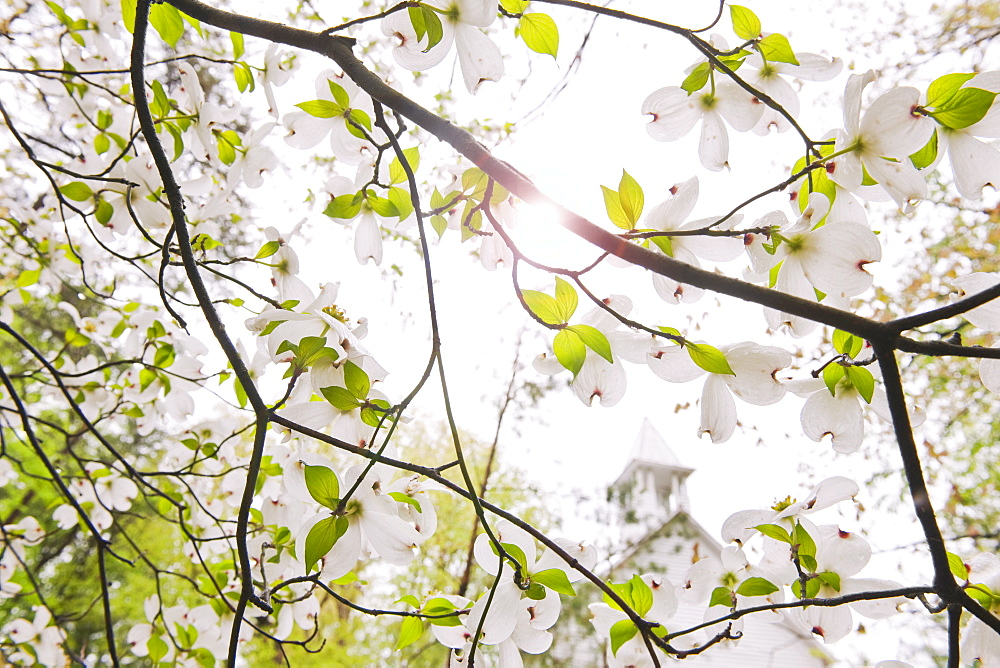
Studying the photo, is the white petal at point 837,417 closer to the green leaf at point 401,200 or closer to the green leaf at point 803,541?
the green leaf at point 803,541

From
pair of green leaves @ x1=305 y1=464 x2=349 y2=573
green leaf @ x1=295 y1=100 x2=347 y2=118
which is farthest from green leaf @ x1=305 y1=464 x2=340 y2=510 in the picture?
green leaf @ x1=295 y1=100 x2=347 y2=118

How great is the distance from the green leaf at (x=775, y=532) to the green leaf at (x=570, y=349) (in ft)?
0.90

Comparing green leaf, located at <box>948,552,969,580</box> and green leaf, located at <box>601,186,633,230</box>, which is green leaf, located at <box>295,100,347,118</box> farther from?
green leaf, located at <box>948,552,969,580</box>

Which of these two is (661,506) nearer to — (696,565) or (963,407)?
(963,407)

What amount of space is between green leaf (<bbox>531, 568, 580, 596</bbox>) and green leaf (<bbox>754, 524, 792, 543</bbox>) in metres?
0.20

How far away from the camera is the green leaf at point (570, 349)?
1.38 feet

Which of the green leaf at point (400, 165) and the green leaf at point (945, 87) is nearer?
the green leaf at point (945, 87)

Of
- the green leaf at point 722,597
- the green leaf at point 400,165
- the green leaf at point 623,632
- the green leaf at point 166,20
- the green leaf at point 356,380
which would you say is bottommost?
the green leaf at point 623,632

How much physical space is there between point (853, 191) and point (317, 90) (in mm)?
600

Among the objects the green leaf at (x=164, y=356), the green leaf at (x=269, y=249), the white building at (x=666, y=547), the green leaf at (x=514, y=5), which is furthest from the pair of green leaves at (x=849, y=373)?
the white building at (x=666, y=547)

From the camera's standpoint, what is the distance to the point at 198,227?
1.00 meters

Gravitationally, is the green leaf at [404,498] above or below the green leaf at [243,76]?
below

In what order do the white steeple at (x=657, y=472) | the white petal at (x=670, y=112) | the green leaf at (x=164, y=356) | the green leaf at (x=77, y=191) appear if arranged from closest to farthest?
1. the white petal at (x=670, y=112)
2. the green leaf at (x=77, y=191)
3. the green leaf at (x=164, y=356)
4. the white steeple at (x=657, y=472)

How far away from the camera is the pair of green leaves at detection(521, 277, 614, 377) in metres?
0.41
